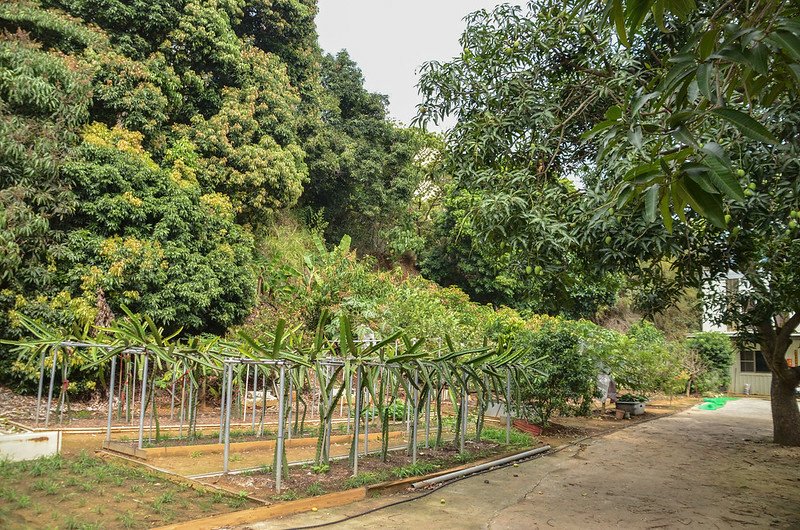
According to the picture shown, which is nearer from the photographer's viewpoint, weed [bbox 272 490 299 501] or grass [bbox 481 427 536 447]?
weed [bbox 272 490 299 501]

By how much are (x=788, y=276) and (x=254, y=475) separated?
852cm

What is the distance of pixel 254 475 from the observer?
20.1 ft

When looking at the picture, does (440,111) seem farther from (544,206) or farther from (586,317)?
(586,317)

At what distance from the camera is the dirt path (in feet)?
17.5

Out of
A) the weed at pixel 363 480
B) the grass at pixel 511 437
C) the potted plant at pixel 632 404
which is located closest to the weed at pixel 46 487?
the weed at pixel 363 480

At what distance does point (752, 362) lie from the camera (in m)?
27.3

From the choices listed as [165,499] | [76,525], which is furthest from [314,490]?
[76,525]

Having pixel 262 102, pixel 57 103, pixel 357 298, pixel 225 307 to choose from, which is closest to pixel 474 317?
pixel 357 298

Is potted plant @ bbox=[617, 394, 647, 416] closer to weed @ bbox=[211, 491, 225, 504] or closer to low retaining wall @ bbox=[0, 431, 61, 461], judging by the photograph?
weed @ bbox=[211, 491, 225, 504]

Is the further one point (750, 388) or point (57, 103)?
point (750, 388)

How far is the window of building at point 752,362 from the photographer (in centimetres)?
2694

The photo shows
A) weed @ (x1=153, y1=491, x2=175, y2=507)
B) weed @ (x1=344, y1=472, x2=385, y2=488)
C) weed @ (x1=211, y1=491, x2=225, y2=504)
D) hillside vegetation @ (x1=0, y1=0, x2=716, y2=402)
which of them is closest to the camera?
weed @ (x1=153, y1=491, x2=175, y2=507)

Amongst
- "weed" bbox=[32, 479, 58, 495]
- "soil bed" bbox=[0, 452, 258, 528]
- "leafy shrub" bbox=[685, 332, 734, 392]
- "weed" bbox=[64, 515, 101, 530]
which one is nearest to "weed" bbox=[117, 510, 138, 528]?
"soil bed" bbox=[0, 452, 258, 528]

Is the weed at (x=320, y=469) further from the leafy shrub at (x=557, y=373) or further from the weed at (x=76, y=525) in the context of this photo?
the leafy shrub at (x=557, y=373)
